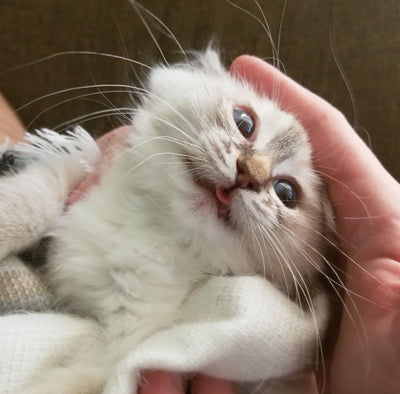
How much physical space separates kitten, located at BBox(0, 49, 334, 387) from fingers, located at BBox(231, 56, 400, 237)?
0.09 feet

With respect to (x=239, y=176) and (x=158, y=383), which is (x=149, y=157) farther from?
(x=158, y=383)

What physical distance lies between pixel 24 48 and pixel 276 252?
1176mm

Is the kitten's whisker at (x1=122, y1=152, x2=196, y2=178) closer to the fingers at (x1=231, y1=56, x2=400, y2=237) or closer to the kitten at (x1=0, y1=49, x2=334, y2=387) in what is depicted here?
the kitten at (x1=0, y1=49, x2=334, y2=387)

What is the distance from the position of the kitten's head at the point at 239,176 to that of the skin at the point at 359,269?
1.8 inches

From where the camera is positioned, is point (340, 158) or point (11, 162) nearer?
point (340, 158)

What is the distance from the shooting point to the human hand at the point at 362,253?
0.63 meters

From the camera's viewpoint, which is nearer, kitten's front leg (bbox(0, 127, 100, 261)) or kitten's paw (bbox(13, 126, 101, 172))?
kitten's front leg (bbox(0, 127, 100, 261))

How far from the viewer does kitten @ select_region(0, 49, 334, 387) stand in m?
0.72

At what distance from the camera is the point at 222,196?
2.36 feet

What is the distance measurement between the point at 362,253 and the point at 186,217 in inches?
10.6

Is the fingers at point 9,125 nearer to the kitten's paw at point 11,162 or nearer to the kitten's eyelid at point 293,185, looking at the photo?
the kitten's paw at point 11,162

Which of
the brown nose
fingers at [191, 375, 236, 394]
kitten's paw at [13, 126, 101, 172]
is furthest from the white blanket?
kitten's paw at [13, 126, 101, 172]

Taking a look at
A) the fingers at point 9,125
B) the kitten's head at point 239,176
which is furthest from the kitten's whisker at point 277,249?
the fingers at point 9,125

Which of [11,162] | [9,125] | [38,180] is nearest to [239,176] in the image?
[38,180]
